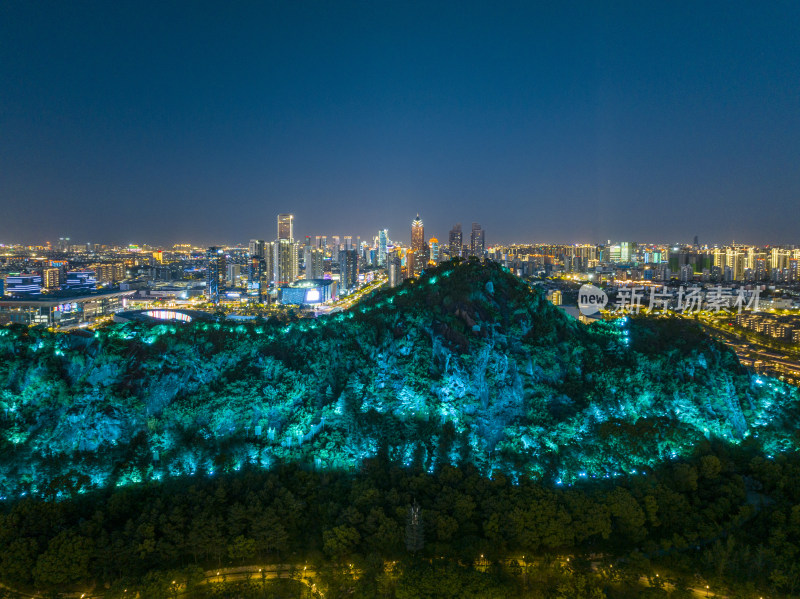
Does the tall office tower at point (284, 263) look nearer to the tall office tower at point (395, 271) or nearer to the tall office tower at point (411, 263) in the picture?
the tall office tower at point (411, 263)

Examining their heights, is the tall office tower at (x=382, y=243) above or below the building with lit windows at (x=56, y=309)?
above

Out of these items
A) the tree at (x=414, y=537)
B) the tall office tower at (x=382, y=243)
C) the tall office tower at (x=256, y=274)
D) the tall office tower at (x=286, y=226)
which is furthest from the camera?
the tall office tower at (x=382, y=243)

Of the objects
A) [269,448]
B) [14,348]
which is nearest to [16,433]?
[14,348]

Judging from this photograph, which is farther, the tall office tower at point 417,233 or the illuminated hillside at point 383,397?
the tall office tower at point 417,233

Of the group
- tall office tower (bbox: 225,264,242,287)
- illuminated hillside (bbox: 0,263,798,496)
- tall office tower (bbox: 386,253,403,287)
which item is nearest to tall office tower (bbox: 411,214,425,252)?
tall office tower (bbox: 386,253,403,287)

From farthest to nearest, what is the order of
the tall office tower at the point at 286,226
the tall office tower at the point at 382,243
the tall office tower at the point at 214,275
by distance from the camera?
the tall office tower at the point at 382,243 → the tall office tower at the point at 286,226 → the tall office tower at the point at 214,275

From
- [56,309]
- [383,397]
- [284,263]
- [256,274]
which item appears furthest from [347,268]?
[383,397]

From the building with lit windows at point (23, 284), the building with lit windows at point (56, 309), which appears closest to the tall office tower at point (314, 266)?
the building with lit windows at point (56, 309)

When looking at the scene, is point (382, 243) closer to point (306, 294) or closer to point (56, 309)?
point (306, 294)
